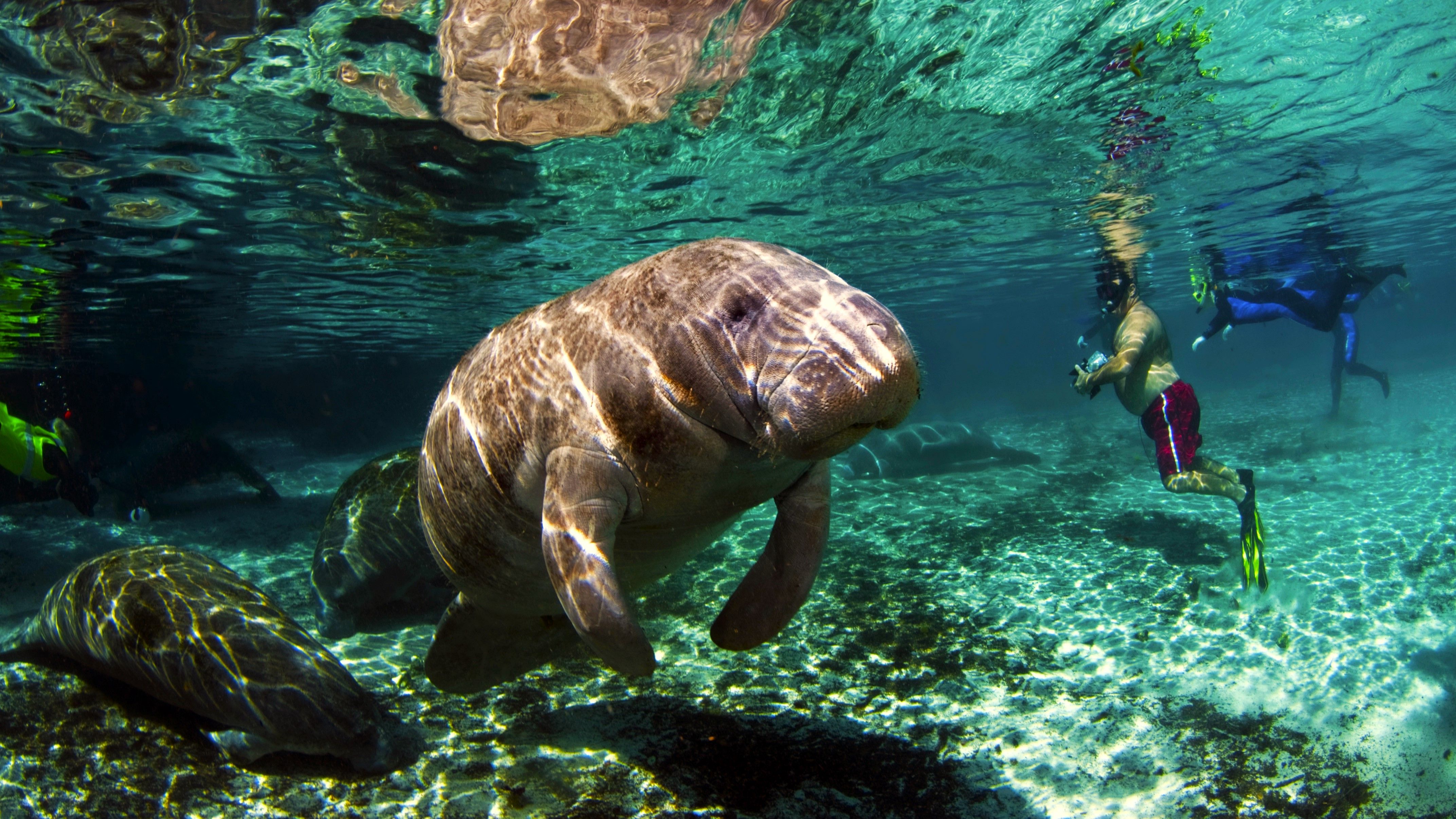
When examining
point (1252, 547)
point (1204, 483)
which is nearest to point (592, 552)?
point (1252, 547)

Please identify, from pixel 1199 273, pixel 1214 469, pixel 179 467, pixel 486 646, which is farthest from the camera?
pixel 1199 273

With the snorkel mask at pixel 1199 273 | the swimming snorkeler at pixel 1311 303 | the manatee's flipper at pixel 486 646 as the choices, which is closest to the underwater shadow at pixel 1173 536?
the swimming snorkeler at pixel 1311 303

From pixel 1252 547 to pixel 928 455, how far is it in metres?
8.75

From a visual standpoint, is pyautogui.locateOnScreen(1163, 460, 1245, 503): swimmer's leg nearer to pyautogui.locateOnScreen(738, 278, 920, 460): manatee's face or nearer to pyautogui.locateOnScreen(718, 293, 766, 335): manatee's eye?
pyautogui.locateOnScreen(738, 278, 920, 460): manatee's face

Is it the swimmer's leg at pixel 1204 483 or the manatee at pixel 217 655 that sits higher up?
the manatee at pixel 217 655

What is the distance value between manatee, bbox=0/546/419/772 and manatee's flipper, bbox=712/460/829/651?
2.16 m

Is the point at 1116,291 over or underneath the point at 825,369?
underneath

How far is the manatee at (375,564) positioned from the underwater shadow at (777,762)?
2988 millimetres

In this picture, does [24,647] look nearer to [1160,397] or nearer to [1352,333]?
[1160,397]

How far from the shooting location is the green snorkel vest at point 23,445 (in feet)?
28.0

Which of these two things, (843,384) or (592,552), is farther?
(592,552)

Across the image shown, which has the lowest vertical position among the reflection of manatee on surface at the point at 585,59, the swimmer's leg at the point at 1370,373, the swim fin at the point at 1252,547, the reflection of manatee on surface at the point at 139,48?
the swimmer's leg at the point at 1370,373

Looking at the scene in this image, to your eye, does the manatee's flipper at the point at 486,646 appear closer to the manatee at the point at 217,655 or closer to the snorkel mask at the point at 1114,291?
the manatee at the point at 217,655

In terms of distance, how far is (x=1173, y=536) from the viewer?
8.77m
